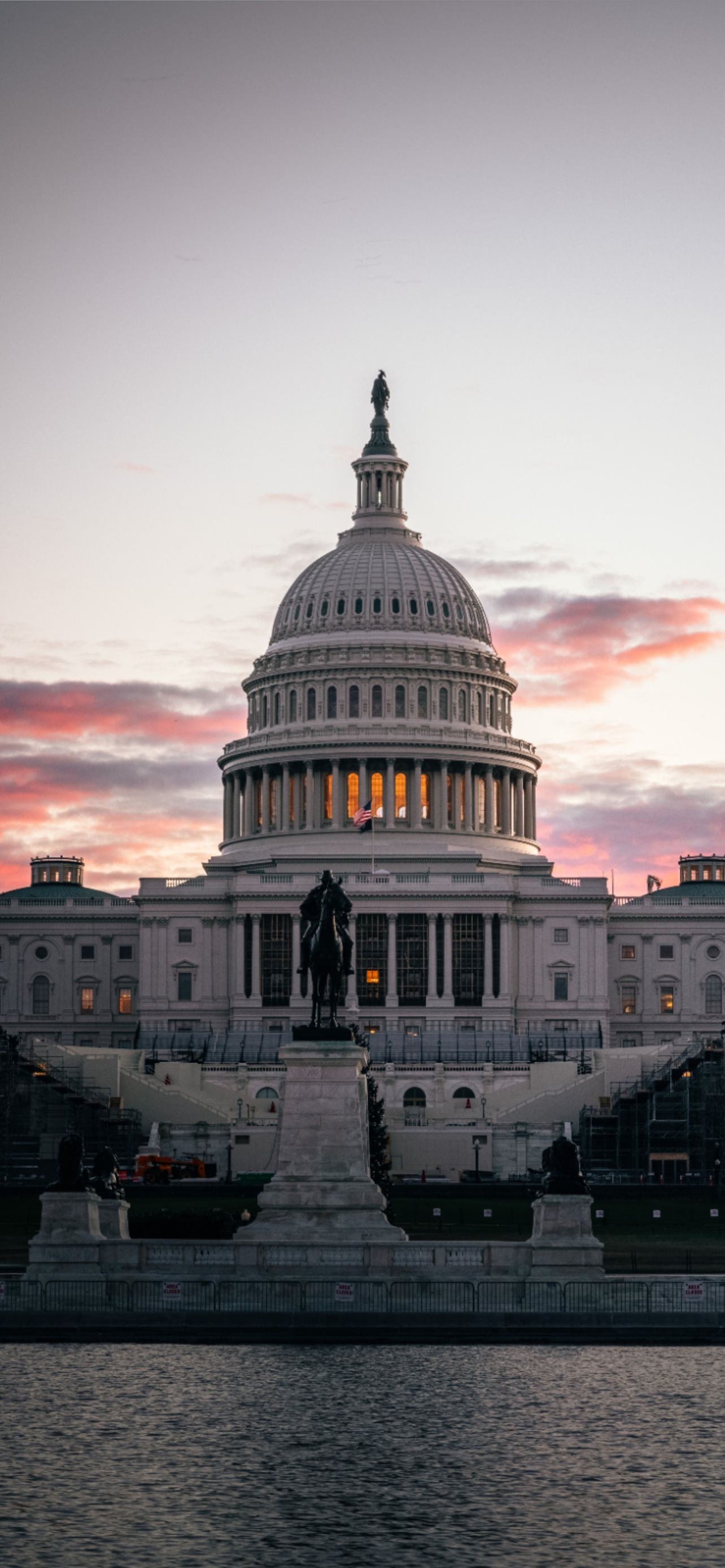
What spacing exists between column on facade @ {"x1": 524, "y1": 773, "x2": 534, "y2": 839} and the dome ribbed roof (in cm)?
1127

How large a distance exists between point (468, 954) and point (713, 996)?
17.9 meters

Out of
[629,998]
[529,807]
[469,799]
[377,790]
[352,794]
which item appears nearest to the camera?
[629,998]

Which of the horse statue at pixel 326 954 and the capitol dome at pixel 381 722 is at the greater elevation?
the capitol dome at pixel 381 722

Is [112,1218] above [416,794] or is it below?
below

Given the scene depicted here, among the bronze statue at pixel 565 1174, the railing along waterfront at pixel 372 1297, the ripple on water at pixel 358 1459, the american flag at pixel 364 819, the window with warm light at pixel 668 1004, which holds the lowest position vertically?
the ripple on water at pixel 358 1459

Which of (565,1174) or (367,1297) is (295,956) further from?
(367,1297)

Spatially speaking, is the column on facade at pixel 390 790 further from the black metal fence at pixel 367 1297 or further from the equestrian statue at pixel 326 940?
the black metal fence at pixel 367 1297

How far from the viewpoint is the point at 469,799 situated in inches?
7106

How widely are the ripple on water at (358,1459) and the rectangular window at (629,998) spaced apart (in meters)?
124

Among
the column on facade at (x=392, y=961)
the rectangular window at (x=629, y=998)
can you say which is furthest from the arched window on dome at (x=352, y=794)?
the rectangular window at (x=629, y=998)

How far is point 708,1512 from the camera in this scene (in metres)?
30.4

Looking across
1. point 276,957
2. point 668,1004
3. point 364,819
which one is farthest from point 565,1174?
point 668,1004

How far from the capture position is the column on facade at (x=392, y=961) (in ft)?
527

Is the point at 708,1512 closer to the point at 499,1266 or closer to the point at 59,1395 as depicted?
the point at 59,1395
